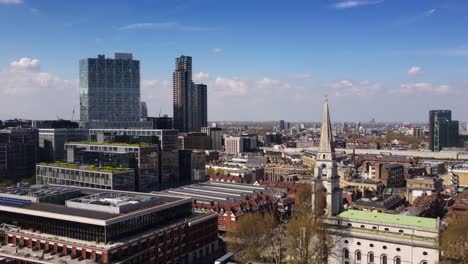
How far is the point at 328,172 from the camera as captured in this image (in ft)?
208

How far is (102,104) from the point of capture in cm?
18575

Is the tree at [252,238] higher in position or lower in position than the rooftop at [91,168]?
lower

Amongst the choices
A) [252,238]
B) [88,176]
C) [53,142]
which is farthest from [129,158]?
[53,142]

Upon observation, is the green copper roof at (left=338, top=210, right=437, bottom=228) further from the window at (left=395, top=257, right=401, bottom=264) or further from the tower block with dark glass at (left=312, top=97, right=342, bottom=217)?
the window at (left=395, top=257, right=401, bottom=264)

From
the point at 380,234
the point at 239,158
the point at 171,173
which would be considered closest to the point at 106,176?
the point at 171,173

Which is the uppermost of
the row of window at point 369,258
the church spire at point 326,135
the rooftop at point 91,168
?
the church spire at point 326,135

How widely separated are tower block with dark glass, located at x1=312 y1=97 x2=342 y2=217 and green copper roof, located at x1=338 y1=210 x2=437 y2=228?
192 centimetres

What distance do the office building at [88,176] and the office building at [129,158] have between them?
2.52 m

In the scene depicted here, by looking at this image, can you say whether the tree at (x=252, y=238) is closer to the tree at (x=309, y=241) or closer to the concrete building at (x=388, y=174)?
the tree at (x=309, y=241)

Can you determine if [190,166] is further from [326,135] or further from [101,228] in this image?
[101,228]

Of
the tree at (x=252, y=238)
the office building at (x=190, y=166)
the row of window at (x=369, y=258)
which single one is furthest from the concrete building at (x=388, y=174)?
the row of window at (x=369, y=258)

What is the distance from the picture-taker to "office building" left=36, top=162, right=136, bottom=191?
281ft

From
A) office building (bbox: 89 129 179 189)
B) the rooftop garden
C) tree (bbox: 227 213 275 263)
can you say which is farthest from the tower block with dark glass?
office building (bbox: 89 129 179 189)

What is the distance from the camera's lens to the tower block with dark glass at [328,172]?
63094 millimetres
